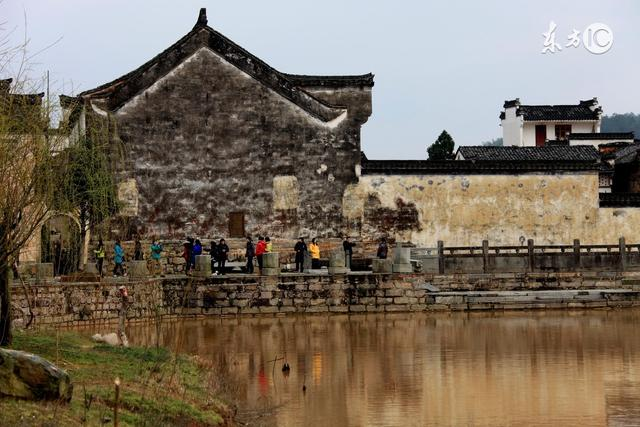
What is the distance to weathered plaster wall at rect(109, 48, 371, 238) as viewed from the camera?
4144 cm

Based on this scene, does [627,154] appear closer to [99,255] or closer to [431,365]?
[99,255]

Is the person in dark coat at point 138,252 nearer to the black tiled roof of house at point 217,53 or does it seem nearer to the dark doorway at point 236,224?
the dark doorway at point 236,224

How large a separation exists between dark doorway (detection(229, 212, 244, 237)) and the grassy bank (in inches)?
712

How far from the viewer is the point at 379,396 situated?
2203 centimetres

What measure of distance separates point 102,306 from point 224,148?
1101 cm

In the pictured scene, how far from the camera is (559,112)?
76750 mm

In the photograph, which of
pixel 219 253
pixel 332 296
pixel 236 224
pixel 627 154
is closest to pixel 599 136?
pixel 627 154

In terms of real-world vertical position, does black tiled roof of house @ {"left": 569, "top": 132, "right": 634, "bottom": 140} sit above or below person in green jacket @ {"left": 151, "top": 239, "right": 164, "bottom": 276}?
above

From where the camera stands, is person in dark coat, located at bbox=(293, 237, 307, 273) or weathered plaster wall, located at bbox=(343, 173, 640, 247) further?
weathered plaster wall, located at bbox=(343, 173, 640, 247)

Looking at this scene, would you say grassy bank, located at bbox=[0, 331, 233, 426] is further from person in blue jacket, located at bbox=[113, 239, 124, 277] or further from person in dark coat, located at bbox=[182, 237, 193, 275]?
person in dark coat, located at bbox=[182, 237, 193, 275]

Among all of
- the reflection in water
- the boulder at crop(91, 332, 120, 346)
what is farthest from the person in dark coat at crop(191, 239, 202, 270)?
the boulder at crop(91, 332, 120, 346)

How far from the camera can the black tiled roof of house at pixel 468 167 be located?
42.7 meters

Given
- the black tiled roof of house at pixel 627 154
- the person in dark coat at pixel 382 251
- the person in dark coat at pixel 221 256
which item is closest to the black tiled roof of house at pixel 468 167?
the person in dark coat at pixel 382 251

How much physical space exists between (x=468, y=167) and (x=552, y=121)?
34297 mm
